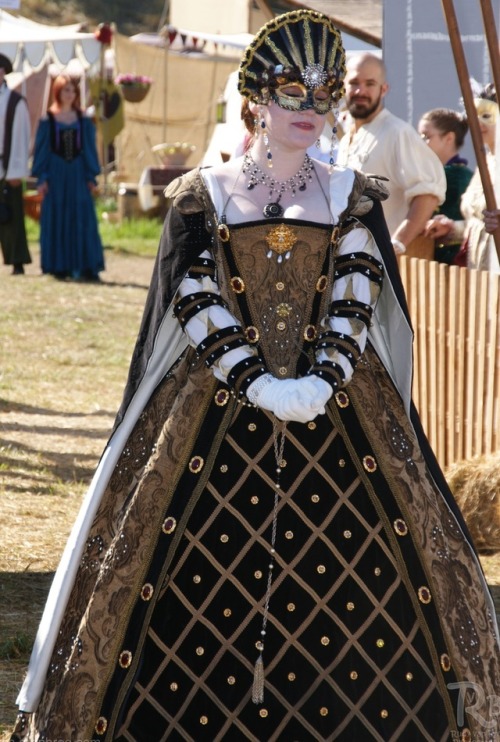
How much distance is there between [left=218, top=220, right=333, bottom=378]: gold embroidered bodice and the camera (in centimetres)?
299

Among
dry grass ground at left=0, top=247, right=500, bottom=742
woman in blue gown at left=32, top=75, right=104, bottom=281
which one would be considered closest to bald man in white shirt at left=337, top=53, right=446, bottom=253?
dry grass ground at left=0, top=247, right=500, bottom=742

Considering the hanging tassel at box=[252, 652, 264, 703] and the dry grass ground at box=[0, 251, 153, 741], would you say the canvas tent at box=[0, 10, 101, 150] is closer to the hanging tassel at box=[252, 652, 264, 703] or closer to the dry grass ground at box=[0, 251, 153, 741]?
the dry grass ground at box=[0, 251, 153, 741]

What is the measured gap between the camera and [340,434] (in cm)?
299

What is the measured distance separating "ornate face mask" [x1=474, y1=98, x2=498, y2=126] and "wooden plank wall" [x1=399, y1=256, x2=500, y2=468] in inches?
35.4

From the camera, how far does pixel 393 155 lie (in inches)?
216

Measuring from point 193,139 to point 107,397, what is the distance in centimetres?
1148

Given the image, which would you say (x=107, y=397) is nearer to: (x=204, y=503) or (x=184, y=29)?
(x=204, y=503)

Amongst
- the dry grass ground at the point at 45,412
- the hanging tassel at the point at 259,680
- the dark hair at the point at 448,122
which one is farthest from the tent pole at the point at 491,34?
the dark hair at the point at 448,122

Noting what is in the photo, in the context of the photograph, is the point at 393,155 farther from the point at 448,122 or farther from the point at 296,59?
the point at 296,59

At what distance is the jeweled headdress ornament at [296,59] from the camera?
2973 mm

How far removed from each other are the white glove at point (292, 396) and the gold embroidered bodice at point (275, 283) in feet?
0.53

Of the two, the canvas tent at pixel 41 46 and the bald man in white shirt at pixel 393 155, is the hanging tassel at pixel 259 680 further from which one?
the canvas tent at pixel 41 46

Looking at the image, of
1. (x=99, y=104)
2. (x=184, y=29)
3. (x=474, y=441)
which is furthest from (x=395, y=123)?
(x=184, y=29)

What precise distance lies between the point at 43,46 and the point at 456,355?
974cm
